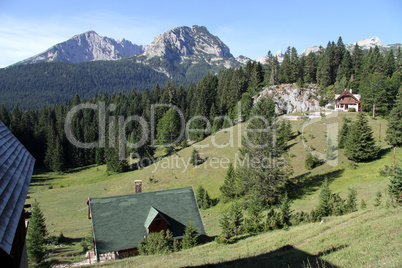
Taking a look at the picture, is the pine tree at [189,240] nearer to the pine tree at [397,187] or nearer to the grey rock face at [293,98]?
the pine tree at [397,187]

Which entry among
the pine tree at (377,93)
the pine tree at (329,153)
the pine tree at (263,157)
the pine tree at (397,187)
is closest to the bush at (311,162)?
the pine tree at (329,153)

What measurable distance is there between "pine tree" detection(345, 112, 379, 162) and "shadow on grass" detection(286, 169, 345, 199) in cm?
312

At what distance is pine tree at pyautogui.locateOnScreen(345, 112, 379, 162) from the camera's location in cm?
3284

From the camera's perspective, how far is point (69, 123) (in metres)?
99.6

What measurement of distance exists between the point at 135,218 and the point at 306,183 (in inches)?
855

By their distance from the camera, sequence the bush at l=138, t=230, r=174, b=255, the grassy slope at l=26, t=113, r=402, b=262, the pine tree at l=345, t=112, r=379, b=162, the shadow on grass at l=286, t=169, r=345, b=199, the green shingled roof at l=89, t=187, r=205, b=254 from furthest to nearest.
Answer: the pine tree at l=345, t=112, r=379, b=162 < the shadow on grass at l=286, t=169, r=345, b=199 < the grassy slope at l=26, t=113, r=402, b=262 < the green shingled roof at l=89, t=187, r=205, b=254 < the bush at l=138, t=230, r=174, b=255

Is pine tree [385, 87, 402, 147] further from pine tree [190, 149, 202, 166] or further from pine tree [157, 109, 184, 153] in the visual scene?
pine tree [157, 109, 184, 153]

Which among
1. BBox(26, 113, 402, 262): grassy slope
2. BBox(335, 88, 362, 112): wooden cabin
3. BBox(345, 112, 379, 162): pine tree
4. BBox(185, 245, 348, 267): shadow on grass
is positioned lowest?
BBox(26, 113, 402, 262): grassy slope

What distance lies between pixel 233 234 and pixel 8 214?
1797cm

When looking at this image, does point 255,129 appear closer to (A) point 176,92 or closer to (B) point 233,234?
(B) point 233,234

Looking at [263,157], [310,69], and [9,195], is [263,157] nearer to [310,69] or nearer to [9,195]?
[9,195]

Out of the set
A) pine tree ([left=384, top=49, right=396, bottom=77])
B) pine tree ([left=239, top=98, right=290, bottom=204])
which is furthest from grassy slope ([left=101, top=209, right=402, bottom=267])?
pine tree ([left=384, top=49, right=396, bottom=77])

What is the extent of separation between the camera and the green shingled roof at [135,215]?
2141cm

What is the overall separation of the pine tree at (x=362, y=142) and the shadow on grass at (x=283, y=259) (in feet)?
81.0
